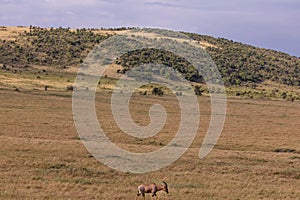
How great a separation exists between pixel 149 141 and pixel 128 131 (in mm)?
3966

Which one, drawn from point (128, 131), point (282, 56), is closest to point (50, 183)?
point (128, 131)

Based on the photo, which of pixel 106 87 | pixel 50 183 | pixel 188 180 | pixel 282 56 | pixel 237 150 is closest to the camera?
pixel 50 183

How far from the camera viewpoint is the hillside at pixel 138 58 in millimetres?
91438

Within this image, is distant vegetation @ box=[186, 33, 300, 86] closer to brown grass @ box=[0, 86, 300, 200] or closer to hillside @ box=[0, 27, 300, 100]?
hillside @ box=[0, 27, 300, 100]

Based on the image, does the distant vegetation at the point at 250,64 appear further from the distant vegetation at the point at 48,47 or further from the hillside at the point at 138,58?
the distant vegetation at the point at 48,47

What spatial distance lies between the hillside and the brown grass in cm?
4601

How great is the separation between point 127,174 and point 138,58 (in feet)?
269

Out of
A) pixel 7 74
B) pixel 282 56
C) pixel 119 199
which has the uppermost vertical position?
pixel 282 56

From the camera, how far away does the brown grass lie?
17.5 meters

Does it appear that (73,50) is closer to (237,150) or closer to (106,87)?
(106,87)

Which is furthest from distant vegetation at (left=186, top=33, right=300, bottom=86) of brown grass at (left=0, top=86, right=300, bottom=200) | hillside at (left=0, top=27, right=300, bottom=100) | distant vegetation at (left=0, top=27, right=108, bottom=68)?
brown grass at (left=0, top=86, right=300, bottom=200)

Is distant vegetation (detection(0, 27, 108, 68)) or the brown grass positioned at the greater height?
distant vegetation (detection(0, 27, 108, 68))

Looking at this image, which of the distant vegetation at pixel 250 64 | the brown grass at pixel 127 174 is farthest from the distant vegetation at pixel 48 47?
the brown grass at pixel 127 174

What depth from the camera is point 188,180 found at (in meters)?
19.9
